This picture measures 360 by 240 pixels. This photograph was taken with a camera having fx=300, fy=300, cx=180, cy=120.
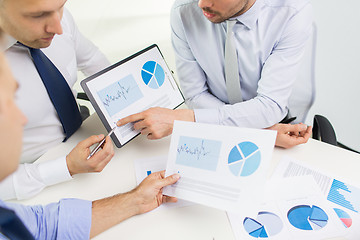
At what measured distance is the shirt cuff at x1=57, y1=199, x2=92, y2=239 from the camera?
0.85 meters

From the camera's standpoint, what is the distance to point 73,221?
2.85 ft

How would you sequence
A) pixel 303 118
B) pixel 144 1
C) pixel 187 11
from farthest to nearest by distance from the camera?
pixel 144 1 → pixel 303 118 → pixel 187 11

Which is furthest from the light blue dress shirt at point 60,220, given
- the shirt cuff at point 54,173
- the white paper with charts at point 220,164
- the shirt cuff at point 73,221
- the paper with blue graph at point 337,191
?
the paper with blue graph at point 337,191

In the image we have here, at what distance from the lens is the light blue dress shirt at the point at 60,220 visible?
2.79 ft

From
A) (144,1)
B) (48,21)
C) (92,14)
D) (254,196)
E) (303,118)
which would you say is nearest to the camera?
(254,196)

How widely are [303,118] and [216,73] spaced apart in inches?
17.8

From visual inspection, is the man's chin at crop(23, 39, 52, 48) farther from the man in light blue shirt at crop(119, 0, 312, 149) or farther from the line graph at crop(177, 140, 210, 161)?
the line graph at crop(177, 140, 210, 161)

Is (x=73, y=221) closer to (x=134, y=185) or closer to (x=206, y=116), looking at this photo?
(x=134, y=185)

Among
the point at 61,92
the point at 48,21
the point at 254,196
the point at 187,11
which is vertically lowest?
the point at 254,196

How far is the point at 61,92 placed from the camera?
114 centimetres

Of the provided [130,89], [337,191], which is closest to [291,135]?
[337,191]

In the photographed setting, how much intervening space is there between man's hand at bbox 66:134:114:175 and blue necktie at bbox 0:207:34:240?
1.00ft

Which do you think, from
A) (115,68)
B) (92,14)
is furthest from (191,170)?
(92,14)

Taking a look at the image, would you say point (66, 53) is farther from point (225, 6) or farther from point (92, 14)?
point (92, 14)
